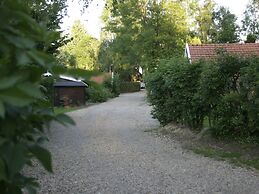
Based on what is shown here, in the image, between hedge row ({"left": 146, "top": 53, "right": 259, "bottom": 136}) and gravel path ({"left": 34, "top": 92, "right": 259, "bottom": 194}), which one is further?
hedge row ({"left": 146, "top": 53, "right": 259, "bottom": 136})

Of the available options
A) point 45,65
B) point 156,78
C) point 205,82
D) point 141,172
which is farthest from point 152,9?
point 45,65

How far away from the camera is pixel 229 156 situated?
9312 millimetres

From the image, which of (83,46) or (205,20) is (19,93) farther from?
(83,46)

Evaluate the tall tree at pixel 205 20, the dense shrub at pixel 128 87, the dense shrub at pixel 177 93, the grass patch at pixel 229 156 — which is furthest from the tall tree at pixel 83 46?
the grass patch at pixel 229 156

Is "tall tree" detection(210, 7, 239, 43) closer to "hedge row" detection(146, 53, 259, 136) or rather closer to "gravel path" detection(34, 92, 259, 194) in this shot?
"hedge row" detection(146, 53, 259, 136)

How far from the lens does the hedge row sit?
32.6 ft

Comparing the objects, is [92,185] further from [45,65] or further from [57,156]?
[45,65]

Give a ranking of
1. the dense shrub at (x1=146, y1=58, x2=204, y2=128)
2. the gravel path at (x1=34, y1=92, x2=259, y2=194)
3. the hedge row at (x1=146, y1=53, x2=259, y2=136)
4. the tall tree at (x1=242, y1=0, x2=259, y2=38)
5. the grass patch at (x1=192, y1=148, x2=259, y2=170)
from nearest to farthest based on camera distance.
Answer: the gravel path at (x1=34, y1=92, x2=259, y2=194) → the grass patch at (x1=192, y1=148, x2=259, y2=170) → the hedge row at (x1=146, y1=53, x2=259, y2=136) → the dense shrub at (x1=146, y1=58, x2=204, y2=128) → the tall tree at (x1=242, y1=0, x2=259, y2=38)

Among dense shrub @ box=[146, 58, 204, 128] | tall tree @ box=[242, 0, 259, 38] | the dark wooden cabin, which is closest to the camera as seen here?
dense shrub @ box=[146, 58, 204, 128]

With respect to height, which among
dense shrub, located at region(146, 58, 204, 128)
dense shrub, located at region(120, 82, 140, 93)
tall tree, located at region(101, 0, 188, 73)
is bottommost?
dense shrub, located at region(120, 82, 140, 93)

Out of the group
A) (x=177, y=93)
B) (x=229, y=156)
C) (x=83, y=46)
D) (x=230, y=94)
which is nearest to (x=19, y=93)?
(x=229, y=156)

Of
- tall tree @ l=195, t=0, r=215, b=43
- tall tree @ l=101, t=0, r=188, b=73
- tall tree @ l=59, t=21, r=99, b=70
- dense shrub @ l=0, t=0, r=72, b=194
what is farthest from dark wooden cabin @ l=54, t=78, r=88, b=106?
tall tree @ l=59, t=21, r=99, b=70

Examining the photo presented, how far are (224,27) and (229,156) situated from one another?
53.9 m

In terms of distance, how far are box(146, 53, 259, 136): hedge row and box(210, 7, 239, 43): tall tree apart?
42.3m
